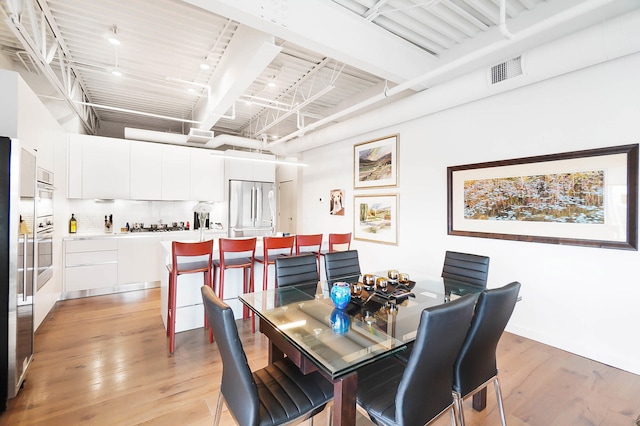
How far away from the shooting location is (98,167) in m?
5.02

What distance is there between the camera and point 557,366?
107 inches

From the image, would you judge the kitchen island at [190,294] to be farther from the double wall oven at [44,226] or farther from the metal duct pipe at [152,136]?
the metal duct pipe at [152,136]

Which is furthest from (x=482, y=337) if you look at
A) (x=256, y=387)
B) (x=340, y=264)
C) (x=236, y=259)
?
(x=236, y=259)

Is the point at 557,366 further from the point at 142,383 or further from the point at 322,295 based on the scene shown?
the point at 142,383

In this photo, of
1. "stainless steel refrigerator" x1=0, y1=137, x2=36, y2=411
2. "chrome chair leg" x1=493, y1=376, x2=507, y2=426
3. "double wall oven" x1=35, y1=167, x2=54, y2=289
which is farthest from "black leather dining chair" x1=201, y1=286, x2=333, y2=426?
"double wall oven" x1=35, y1=167, x2=54, y2=289

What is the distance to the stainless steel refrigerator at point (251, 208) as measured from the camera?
6.30 meters

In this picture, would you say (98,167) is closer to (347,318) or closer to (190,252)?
(190,252)

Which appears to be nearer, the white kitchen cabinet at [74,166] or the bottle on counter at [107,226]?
the white kitchen cabinet at [74,166]

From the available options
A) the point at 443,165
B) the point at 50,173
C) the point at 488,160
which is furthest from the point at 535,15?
the point at 50,173

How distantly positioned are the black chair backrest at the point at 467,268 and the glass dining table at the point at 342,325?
0.17 meters

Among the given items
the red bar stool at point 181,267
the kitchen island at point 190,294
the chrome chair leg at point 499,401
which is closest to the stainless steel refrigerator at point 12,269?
the red bar stool at point 181,267

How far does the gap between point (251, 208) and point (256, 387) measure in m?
5.37

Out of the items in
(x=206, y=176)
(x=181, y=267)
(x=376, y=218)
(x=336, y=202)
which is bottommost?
(x=181, y=267)

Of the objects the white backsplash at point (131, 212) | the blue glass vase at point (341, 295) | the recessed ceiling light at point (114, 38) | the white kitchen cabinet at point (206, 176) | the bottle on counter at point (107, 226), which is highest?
the recessed ceiling light at point (114, 38)
